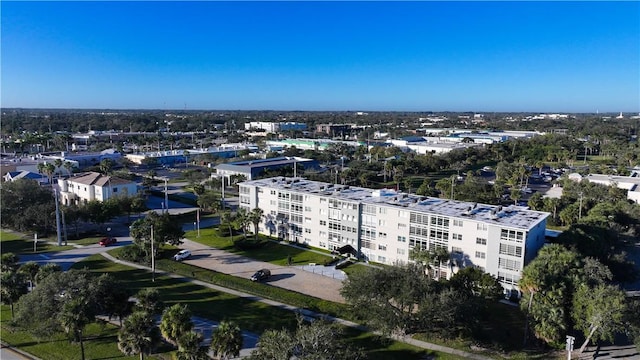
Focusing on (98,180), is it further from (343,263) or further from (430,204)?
(430,204)

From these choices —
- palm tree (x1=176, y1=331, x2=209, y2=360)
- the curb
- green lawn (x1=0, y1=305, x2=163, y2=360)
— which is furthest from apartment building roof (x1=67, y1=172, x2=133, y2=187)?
palm tree (x1=176, y1=331, x2=209, y2=360)

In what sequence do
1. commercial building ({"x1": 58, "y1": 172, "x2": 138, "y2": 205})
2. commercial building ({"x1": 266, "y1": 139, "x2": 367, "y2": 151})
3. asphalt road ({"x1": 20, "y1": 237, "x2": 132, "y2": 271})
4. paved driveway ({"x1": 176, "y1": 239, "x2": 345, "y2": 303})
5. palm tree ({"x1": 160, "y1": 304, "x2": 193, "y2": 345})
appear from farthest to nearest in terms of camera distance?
commercial building ({"x1": 266, "y1": 139, "x2": 367, "y2": 151})
commercial building ({"x1": 58, "y1": 172, "x2": 138, "y2": 205})
asphalt road ({"x1": 20, "y1": 237, "x2": 132, "y2": 271})
paved driveway ({"x1": 176, "y1": 239, "x2": 345, "y2": 303})
palm tree ({"x1": 160, "y1": 304, "x2": 193, "y2": 345})

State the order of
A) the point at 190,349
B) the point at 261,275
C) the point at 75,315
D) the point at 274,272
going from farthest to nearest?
the point at 274,272
the point at 261,275
the point at 75,315
the point at 190,349

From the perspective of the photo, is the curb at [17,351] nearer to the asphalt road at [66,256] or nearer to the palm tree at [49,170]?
the asphalt road at [66,256]

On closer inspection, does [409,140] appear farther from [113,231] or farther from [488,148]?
[113,231]

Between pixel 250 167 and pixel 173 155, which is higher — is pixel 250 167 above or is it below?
above

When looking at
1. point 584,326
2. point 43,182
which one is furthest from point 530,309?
point 43,182

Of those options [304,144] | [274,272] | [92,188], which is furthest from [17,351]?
[304,144]

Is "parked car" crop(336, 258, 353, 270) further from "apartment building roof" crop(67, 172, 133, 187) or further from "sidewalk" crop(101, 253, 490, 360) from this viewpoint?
"apartment building roof" crop(67, 172, 133, 187)
